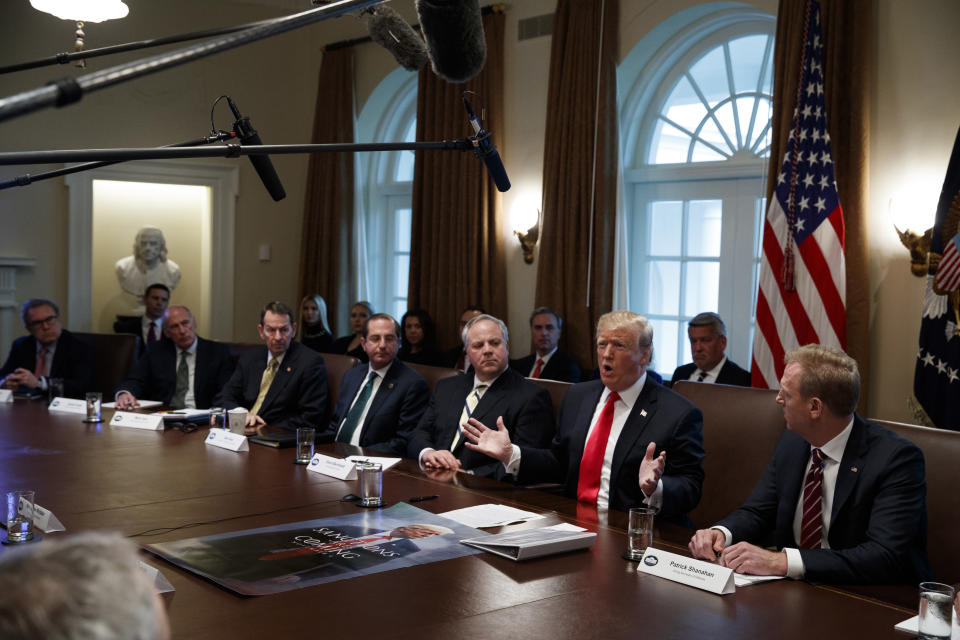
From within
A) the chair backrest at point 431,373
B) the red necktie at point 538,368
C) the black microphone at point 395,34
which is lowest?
the red necktie at point 538,368

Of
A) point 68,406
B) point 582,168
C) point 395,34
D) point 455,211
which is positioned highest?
point 582,168

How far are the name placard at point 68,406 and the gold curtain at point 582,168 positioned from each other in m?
3.19

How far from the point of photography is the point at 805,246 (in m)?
4.86

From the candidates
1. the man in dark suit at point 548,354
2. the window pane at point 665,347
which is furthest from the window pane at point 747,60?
the man in dark suit at point 548,354

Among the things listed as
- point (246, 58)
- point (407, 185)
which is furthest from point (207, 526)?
point (246, 58)

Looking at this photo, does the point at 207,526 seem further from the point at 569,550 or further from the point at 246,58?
the point at 246,58

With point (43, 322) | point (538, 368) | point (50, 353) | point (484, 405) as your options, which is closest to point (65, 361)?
point (50, 353)

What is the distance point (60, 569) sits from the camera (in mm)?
720

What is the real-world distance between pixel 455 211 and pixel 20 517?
5343 mm

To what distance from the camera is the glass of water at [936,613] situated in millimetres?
1717

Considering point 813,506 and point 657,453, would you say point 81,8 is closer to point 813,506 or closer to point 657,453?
point 657,453

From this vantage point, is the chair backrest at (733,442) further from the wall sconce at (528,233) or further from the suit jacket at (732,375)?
the wall sconce at (528,233)

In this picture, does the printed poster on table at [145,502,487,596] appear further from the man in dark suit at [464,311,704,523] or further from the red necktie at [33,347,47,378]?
the red necktie at [33,347,47,378]

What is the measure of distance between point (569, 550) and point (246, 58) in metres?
7.50
